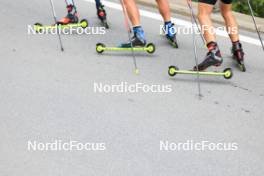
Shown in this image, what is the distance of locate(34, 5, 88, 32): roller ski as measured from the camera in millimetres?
9695

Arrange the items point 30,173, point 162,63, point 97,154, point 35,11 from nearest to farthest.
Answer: point 30,173 → point 97,154 → point 162,63 → point 35,11

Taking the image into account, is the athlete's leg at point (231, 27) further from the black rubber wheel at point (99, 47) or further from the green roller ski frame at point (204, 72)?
the black rubber wheel at point (99, 47)

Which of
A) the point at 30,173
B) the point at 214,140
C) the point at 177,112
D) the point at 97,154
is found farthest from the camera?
the point at 177,112

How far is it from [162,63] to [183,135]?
2389 mm

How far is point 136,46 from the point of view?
873 cm

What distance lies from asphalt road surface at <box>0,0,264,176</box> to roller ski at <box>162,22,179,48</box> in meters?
0.11

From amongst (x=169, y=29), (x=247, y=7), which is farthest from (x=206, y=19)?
(x=247, y=7)

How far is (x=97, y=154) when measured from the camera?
19.5 feet

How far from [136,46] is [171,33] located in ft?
2.52

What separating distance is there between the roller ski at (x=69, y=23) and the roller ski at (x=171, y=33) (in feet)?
4.61

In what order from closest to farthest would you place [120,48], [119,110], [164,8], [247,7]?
[119,110] → [120,48] → [164,8] → [247,7]

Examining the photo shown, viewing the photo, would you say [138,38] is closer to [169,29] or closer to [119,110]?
[169,29]

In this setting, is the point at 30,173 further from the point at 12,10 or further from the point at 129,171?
the point at 12,10

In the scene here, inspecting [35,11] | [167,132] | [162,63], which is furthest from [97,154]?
[35,11]
